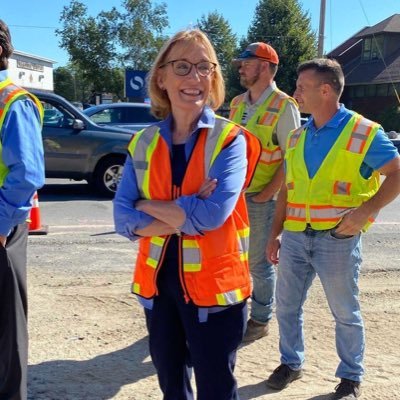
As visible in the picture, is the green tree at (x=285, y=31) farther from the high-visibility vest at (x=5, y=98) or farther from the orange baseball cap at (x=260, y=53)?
the high-visibility vest at (x=5, y=98)

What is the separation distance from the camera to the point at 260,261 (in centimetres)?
425

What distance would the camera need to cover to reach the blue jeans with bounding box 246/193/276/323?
13.8 feet

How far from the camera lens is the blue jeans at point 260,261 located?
4.20 m

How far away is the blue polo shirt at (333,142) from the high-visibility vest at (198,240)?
848 mm

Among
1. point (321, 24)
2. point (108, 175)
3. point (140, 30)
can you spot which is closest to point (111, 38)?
point (140, 30)

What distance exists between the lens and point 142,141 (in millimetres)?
2504

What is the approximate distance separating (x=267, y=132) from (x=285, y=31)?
147 ft

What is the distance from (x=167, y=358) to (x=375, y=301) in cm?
309

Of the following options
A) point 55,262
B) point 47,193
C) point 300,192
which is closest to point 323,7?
point 47,193

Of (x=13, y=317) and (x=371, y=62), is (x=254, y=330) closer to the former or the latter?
(x=13, y=317)

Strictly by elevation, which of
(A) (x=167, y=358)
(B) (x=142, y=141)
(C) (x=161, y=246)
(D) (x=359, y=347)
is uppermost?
(B) (x=142, y=141)

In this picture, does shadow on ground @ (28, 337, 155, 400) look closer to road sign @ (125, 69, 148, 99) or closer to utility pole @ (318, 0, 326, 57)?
road sign @ (125, 69, 148, 99)

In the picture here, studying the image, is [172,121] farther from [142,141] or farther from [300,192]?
[300,192]

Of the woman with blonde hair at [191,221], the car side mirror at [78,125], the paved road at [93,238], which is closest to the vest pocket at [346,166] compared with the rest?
the woman with blonde hair at [191,221]
